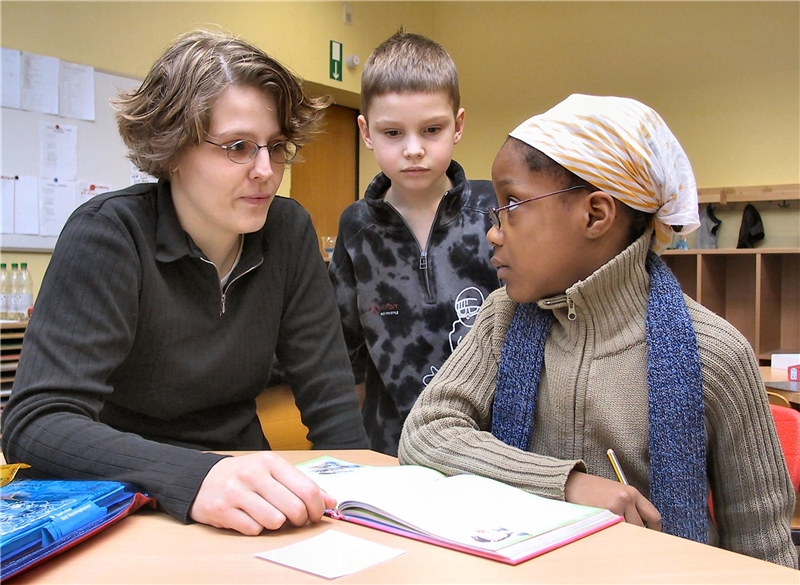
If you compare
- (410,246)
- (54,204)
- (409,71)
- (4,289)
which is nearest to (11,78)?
(54,204)

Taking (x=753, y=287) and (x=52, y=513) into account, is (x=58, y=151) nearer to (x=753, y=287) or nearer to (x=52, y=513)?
(x=52, y=513)

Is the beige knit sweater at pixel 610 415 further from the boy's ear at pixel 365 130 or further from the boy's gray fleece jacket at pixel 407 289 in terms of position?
the boy's ear at pixel 365 130

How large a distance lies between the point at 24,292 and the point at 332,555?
12.2 feet

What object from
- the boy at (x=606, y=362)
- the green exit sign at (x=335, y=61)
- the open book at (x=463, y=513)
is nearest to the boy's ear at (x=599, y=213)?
the boy at (x=606, y=362)

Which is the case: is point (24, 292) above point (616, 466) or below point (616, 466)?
above

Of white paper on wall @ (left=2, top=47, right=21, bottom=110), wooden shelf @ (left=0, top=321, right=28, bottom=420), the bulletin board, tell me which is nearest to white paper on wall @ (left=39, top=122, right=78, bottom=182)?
the bulletin board

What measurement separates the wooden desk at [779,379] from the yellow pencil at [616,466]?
50.5 inches

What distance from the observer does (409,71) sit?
6.29 ft

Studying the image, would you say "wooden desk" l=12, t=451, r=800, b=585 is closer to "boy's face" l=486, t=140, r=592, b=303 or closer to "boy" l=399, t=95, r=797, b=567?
"boy" l=399, t=95, r=797, b=567

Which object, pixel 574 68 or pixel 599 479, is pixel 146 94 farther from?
pixel 574 68

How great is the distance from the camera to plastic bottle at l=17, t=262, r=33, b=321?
3.84m

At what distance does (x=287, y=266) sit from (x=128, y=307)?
38 centimetres

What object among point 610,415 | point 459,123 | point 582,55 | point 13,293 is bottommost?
point 610,415

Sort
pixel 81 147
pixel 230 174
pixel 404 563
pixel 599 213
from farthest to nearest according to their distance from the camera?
1. pixel 81 147
2. pixel 230 174
3. pixel 599 213
4. pixel 404 563
